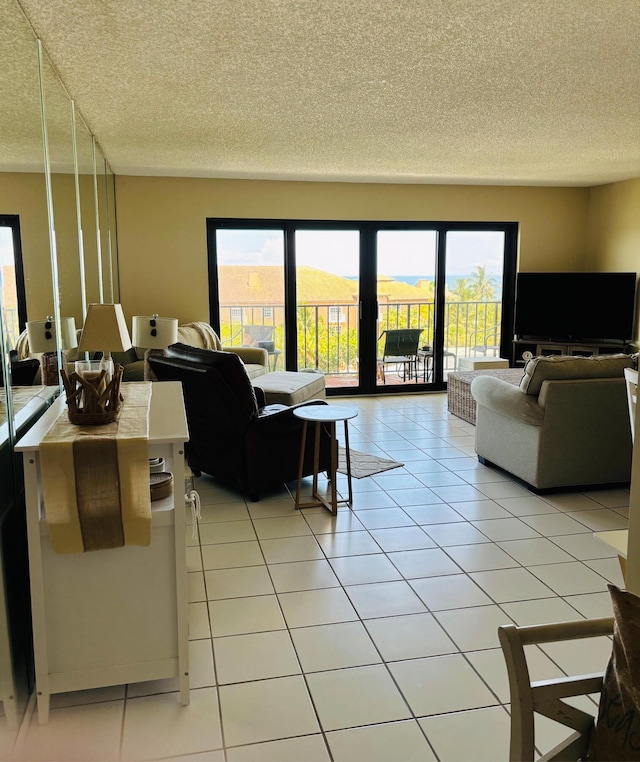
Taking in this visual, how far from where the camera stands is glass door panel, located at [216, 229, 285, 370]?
686cm

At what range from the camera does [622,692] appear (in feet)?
3.59

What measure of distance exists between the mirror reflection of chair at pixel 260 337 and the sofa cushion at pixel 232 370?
10.6 feet

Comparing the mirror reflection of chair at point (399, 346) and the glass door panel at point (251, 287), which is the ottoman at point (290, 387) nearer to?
the glass door panel at point (251, 287)

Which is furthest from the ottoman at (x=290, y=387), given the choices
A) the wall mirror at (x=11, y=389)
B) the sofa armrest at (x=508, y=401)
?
the wall mirror at (x=11, y=389)

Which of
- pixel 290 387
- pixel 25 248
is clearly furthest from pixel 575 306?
pixel 25 248

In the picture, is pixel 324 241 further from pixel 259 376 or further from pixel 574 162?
pixel 574 162

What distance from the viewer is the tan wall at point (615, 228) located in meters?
6.78

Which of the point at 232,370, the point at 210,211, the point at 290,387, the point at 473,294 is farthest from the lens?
the point at 473,294

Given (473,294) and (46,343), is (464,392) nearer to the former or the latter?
(473,294)

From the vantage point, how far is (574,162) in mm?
5836

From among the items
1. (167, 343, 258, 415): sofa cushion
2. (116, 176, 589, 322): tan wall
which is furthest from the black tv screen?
(167, 343, 258, 415): sofa cushion

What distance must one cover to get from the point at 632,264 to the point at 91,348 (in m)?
6.16

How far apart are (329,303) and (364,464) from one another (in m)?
2.95

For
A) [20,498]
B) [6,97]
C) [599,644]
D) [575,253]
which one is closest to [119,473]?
[20,498]
